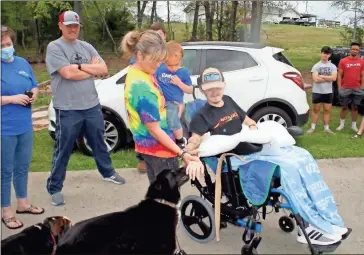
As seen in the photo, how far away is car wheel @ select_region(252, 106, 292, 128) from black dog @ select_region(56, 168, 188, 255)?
3.69 metres

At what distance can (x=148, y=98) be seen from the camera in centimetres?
282

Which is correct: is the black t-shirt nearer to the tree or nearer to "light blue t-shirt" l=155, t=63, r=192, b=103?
"light blue t-shirt" l=155, t=63, r=192, b=103

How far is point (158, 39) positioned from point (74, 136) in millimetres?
1738

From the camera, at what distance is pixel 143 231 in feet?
8.46

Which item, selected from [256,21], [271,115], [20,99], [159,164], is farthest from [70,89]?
[256,21]

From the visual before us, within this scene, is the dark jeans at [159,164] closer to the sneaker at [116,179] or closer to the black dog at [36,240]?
the black dog at [36,240]

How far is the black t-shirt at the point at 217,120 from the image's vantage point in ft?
10.3

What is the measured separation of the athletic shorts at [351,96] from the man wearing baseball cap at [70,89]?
16.1ft

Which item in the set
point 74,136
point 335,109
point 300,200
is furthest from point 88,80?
point 335,109

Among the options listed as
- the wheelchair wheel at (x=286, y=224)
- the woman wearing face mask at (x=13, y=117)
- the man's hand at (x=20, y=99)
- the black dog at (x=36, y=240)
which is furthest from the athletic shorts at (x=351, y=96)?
the black dog at (x=36, y=240)

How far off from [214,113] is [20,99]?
1.61 metres

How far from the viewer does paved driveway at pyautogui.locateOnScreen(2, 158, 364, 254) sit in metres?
3.19

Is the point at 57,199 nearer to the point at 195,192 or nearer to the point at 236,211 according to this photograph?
the point at 195,192

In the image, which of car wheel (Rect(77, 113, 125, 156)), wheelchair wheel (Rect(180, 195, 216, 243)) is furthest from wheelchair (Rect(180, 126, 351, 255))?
car wheel (Rect(77, 113, 125, 156))
